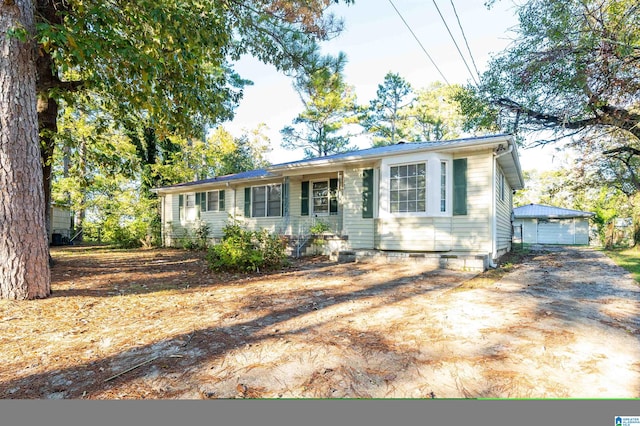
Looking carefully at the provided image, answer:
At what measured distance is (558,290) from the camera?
530 cm

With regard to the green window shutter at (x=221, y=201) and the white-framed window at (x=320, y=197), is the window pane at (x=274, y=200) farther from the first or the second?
the green window shutter at (x=221, y=201)

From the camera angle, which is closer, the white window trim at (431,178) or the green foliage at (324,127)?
the white window trim at (431,178)

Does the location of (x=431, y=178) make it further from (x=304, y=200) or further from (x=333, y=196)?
(x=304, y=200)

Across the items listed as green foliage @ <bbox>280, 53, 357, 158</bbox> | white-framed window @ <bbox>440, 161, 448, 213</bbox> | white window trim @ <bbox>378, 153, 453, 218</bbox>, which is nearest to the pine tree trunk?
white window trim @ <bbox>378, 153, 453, 218</bbox>

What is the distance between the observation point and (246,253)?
720 centimetres

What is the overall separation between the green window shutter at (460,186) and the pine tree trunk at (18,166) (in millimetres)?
Answer: 8122

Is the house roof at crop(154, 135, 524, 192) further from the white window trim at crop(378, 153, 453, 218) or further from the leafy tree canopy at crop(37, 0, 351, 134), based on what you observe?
the leafy tree canopy at crop(37, 0, 351, 134)

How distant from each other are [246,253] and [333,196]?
195 inches

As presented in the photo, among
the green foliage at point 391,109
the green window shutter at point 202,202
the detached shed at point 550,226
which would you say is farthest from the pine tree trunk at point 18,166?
the detached shed at point 550,226

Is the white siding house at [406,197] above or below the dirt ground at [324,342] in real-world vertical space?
above

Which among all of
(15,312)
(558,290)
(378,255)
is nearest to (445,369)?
(558,290)

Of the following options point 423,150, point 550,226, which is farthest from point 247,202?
point 550,226

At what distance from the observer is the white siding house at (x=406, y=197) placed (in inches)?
314

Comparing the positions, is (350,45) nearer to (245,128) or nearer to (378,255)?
(378,255)
